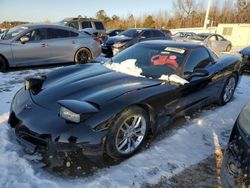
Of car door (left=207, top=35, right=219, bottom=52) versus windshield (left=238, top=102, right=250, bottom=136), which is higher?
windshield (left=238, top=102, right=250, bottom=136)

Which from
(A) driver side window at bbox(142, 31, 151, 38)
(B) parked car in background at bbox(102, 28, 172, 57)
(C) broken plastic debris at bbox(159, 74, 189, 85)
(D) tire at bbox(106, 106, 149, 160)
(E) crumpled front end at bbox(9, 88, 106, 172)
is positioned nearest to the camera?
(E) crumpled front end at bbox(9, 88, 106, 172)

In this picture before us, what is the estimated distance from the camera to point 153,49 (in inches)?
179

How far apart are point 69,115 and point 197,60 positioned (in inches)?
104

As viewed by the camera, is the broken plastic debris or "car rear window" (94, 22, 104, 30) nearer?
the broken plastic debris

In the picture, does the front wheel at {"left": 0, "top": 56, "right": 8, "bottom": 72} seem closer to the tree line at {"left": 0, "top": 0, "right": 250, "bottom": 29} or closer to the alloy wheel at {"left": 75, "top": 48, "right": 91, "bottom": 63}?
the alloy wheel at {"left": 75, "top": 48, "right": 91, "bottom": 63}

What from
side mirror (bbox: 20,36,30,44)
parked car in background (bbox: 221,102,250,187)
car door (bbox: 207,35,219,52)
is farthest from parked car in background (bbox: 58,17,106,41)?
parked car in background (bbox: 221,102,250,187)

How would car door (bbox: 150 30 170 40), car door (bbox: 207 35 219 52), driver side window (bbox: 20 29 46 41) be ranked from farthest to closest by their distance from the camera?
Answer: car door (bbox: 207 35 219 52)
car door (bbox: 150 30 170 40)
driver side window (bbox: 20 29 46 41)

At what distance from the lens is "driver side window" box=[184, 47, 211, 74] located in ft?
14.0

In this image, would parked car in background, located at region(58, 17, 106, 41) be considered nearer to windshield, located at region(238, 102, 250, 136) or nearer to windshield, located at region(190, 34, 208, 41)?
windshield, located at region(190, 34, 208, 41)

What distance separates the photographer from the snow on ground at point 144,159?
Answer: 2.79 meters

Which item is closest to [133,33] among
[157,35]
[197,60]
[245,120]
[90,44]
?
[157,35]

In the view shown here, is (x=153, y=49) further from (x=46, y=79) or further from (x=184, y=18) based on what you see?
(x=184, y=18)

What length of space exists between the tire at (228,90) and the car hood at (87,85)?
7.41 feet

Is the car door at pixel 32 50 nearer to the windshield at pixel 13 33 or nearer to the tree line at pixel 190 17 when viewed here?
the windshield at pixel 13 33
